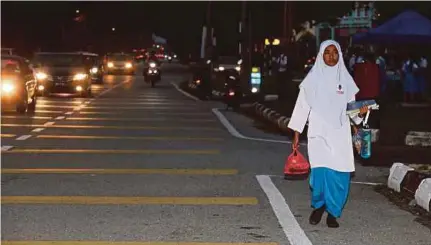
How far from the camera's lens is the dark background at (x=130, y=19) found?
47.4 meters

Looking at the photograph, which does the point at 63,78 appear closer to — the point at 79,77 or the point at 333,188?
the point at 79,77

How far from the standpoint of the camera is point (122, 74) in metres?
62.6

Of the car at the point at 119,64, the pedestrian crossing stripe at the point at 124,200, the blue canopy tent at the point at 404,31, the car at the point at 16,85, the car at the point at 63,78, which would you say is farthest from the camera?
the car at the point at 119,64

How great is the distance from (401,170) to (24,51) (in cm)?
5325

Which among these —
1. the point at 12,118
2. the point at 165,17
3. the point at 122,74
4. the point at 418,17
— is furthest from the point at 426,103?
the point at 165,17

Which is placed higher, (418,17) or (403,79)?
(418,17)

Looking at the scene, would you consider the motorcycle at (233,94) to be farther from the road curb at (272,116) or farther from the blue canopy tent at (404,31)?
the blue canopy tent at (404,31)

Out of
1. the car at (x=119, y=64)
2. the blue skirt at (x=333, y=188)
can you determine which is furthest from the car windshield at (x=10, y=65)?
the car at (x=119, y=64)

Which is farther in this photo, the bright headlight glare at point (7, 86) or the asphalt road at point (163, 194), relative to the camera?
the bright headlight glare at point (7, 86)

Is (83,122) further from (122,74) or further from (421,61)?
(122,74)

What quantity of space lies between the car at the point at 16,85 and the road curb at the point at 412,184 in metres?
14.1

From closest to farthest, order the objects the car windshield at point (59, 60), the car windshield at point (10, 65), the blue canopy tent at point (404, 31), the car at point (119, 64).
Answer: the blue canopy tent at point (404, 31)
the car windshield at point (10, 65)
the car windshield at point (59, 60)
the car at point (119, 64)

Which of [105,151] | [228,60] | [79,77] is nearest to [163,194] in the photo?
[105,151]

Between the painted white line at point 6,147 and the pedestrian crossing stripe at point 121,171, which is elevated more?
the pedestrian crossing stripe at point 121,171
